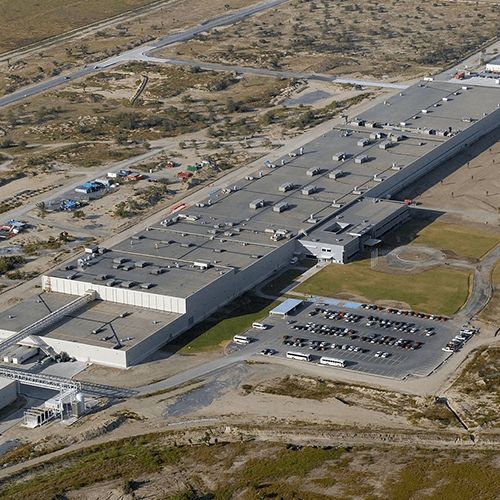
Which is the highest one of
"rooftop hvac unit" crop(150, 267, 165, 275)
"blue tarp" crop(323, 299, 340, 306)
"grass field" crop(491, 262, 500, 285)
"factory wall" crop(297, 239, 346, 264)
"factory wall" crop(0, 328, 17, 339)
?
"rooftop hvac unit" crop(150, 267, 165, 275)

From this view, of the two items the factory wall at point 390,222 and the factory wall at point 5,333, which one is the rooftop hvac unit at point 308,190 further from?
the factory wall at point 5,333

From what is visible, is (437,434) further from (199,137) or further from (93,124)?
(93,124)

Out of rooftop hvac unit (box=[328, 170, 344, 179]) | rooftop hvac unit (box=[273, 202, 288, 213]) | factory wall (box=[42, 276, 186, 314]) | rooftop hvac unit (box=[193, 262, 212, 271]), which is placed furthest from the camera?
rooftop hvac unit (box=[328, 170, 344, 179])

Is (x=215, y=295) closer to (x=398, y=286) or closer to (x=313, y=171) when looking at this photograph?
(x=398, y=286)

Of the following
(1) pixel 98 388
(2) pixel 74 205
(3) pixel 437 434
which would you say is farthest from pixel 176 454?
(2) pixel 74 205

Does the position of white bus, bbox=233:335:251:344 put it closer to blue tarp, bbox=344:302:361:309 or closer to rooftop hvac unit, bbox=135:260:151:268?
blue tarp, bbox=344:302:361:309

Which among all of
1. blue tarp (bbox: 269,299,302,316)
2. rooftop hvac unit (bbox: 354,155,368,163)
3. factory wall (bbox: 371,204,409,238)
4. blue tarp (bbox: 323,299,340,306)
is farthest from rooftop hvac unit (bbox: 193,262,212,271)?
rooftop hvac unit (bbox: 354,155,368,163)

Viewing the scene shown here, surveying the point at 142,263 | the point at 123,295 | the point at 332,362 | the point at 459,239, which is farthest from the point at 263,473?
the point at 459,239
